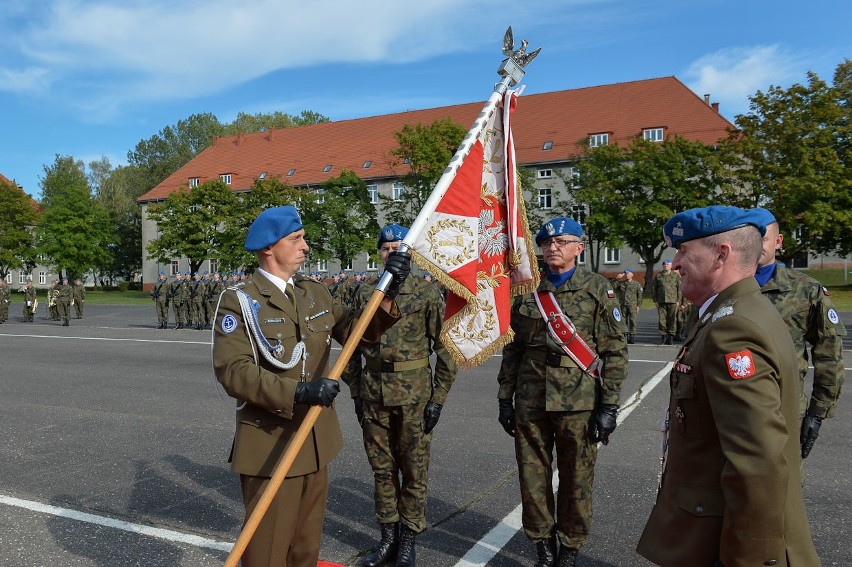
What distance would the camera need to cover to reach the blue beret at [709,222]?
226 centimetres

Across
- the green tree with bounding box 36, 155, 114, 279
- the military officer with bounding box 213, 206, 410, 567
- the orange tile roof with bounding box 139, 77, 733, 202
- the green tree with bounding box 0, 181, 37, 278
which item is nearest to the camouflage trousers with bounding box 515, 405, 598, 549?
the military officer with bounding box 213, 206, 410, 567

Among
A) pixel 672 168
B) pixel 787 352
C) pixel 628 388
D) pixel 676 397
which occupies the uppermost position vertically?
pixel 672 168

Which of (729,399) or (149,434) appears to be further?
(149,434)

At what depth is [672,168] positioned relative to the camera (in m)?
42.5

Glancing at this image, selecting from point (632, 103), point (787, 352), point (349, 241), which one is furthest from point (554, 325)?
point (632, 103)

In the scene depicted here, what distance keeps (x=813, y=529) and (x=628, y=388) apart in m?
5.62

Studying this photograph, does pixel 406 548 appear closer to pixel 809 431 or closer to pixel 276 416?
pixel 276 416

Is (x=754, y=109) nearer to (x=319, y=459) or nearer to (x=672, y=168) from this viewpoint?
(x=672, y=168)

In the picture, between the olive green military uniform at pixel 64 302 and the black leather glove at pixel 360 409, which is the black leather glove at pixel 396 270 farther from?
the olive green military uniform at pixel 64 302

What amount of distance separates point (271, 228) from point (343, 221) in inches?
1890

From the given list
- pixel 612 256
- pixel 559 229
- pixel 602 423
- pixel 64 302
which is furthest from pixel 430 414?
pixel 612 256

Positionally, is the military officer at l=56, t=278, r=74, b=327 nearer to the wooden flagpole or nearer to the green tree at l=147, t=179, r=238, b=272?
the wooden flagpole

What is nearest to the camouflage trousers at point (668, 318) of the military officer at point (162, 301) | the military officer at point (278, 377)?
the military officer at point (278, 377)

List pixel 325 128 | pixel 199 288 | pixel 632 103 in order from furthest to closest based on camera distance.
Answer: pixel 325 128
pixel 632 103
pixel 199 288
